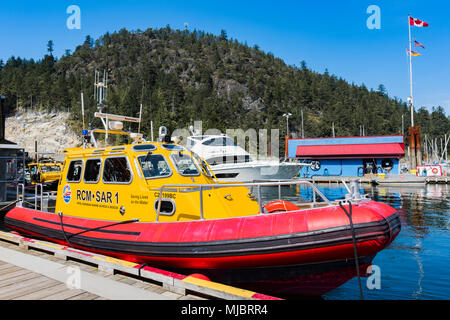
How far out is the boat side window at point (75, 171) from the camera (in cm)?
655

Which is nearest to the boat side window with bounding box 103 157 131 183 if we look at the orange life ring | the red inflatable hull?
the red inflatable hull

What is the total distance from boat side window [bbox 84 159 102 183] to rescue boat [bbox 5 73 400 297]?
23mm

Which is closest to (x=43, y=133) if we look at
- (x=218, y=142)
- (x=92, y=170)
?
(x=218, y=142)

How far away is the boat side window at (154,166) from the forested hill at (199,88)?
48.5 m

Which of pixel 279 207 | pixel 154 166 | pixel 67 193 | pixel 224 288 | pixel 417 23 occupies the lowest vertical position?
pixel 224 288

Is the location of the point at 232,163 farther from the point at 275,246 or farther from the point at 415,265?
the point at 275,246

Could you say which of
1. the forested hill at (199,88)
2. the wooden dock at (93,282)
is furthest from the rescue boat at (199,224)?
the forested hill at (199,88)

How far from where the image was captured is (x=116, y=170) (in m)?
5.91

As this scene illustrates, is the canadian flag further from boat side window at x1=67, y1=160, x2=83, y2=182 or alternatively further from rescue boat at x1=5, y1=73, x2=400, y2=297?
boat side window at x1=67, y1=160, x2=83, y2=182

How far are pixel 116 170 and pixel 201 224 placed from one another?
2391mm
